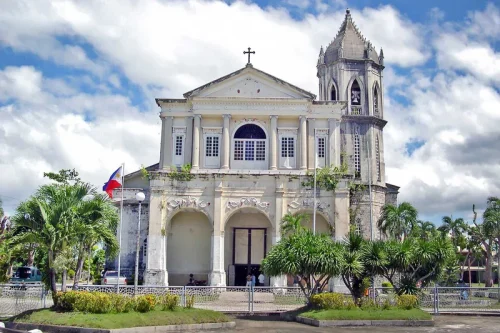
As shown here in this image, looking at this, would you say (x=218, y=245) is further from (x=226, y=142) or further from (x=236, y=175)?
(x=226, y=142)

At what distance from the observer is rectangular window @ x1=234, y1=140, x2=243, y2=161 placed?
42719mm

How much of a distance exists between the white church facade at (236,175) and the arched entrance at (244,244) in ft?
0.24

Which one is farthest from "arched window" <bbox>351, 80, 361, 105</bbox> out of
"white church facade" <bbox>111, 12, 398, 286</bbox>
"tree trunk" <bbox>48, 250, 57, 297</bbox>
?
"tree trunk" <bbox>48, 250, 57, 297</bbox>

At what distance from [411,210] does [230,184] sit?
15399mm

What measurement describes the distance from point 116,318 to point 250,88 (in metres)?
26.8

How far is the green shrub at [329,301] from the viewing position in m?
22.7

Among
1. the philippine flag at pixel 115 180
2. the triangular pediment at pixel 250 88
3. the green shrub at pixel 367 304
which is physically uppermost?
the triangular pediment at pixel 250 88

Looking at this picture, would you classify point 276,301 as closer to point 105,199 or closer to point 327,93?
point 105,199

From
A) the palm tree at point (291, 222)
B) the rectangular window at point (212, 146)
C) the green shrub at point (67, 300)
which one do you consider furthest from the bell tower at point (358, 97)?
the green shrub at point (67, 300)

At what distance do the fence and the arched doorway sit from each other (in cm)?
1515

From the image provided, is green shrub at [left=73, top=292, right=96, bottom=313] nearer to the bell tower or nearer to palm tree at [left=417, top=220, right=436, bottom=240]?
the bell tower

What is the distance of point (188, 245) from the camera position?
4203cm

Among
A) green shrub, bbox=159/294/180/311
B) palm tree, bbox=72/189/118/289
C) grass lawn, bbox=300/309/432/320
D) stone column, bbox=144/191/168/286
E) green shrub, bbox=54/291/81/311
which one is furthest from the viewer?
stone column, bbox=144/191/168/286

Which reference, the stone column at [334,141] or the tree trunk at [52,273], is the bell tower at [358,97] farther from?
the tree trunk at [52,273]
